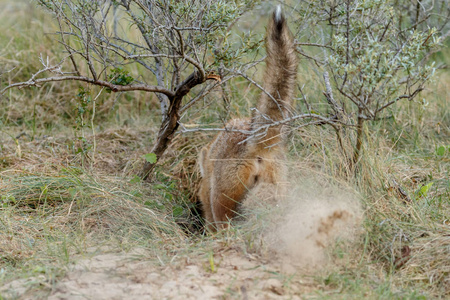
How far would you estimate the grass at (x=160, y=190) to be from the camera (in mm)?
3195

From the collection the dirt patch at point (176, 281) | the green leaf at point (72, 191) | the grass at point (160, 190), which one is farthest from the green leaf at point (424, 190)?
the green leaf at point (72, 191)

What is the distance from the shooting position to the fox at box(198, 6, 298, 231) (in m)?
3.79

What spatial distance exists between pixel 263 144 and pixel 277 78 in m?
0.53

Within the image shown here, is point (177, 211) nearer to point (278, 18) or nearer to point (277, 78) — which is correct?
point (277, 78)

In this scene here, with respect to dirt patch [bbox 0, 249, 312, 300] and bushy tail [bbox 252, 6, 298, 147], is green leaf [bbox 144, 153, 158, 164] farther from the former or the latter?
dirt patch [bbox 0, 249, 312, 300]

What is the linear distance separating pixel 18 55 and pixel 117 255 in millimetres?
5178

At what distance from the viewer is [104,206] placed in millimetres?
4336

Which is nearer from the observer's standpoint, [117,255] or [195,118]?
[117,255]

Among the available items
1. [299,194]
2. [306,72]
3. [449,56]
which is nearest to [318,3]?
[306,72]

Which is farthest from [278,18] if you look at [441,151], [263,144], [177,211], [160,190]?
[441,151]

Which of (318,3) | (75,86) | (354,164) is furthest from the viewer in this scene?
(75,86)

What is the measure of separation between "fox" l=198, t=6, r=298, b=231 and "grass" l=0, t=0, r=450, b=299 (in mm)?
331

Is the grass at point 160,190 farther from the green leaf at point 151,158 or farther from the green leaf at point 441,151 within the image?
the green leaf at point 151,158

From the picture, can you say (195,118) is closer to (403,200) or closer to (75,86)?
(75,86)
